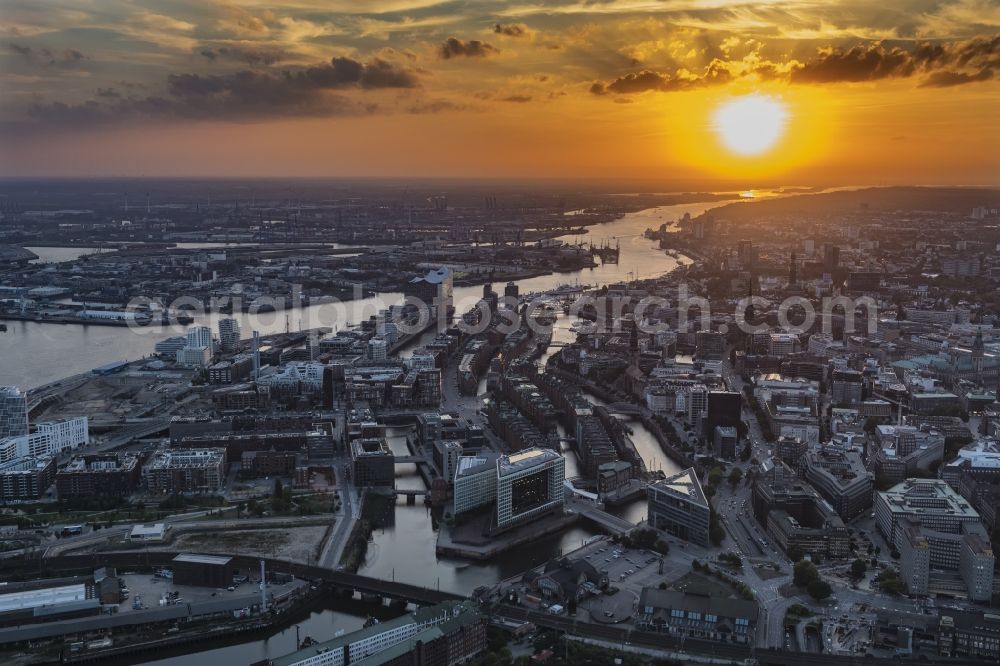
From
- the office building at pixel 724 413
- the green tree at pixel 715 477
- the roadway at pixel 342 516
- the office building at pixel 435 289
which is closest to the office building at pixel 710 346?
the office building at pixel 724 413

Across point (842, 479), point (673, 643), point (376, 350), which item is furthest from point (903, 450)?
point (376, 350)

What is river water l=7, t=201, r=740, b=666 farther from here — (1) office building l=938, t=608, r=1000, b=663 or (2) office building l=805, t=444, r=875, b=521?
(1) office building l=938, t=608, r=1000, b=663

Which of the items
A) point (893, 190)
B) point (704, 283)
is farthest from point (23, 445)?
point (893, 190)

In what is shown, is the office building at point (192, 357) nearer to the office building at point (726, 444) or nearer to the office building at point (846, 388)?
the office building at point (726, 444)

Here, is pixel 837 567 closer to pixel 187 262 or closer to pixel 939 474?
pixel 939 474

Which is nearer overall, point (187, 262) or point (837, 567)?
point (837, 567)

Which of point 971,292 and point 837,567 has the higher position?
point 971,292

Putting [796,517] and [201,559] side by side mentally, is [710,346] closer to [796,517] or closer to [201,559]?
[796,517]
